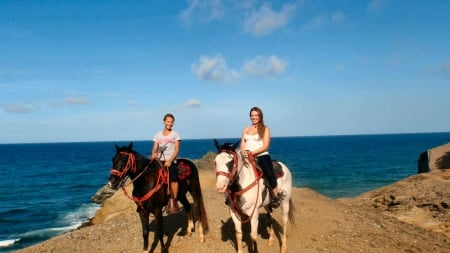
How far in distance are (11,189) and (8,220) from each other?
2197 centimetres

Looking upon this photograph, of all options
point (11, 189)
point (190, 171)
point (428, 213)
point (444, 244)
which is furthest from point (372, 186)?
point (11, 189)

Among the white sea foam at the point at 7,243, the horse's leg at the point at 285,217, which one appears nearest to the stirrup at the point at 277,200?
the horse's leg at the point at 285,217

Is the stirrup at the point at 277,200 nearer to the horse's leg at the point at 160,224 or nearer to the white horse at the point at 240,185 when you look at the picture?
the white horse at the point at 240,185

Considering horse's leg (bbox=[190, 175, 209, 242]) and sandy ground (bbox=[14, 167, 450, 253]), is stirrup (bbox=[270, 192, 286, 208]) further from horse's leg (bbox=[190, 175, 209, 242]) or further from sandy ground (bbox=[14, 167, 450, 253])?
horse's leg (bbox=[190, 175, 209, 242])

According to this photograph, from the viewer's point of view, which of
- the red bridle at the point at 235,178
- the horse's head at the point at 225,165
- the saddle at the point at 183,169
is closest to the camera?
the horse's head at the point at 225,165

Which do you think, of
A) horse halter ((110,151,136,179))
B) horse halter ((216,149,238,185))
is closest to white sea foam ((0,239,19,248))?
horse halter ((110,151,136,179))

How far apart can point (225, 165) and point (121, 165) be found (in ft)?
8.34

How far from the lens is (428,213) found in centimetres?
1631

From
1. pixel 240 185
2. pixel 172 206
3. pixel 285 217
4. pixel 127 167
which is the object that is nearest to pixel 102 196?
pixel 172 206

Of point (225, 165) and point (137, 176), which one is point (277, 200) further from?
point (137, 176)

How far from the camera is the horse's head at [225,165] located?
6.85m

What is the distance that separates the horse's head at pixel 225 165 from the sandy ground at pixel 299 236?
344 centimetres

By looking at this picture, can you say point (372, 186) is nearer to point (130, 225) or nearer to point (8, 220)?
point (130, 225)

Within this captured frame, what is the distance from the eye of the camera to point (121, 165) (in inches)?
308
